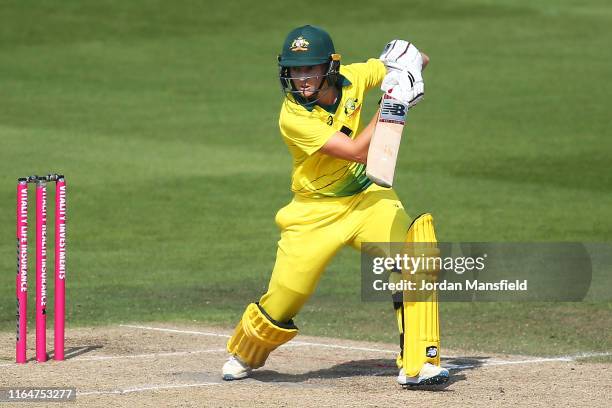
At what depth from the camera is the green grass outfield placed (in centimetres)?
1269

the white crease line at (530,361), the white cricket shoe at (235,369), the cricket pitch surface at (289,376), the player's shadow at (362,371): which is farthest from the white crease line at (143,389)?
the white crease line at (530,361)

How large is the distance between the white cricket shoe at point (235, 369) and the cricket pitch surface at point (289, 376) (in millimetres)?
70

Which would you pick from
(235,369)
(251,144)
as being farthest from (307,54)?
(251,144)

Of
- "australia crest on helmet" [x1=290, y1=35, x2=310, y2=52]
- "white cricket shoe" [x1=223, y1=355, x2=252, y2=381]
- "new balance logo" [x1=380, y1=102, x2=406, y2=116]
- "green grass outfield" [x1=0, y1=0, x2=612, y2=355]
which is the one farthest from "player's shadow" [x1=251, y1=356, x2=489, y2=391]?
"australia crest on helmet" [x1=290, y1=35, x2=310, y2=52]

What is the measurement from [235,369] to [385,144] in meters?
1.85

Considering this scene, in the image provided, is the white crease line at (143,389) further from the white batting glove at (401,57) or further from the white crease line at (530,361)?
the white batting glove at (401,57)

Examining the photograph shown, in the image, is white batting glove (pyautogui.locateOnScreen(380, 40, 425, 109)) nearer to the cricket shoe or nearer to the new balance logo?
the new balance logo

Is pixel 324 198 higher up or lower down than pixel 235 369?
higher up

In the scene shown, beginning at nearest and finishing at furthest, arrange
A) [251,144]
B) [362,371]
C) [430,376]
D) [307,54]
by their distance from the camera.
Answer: [430,376]
[307,54]
[362,371]
[251,144]

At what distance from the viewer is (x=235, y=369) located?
29.3 ft

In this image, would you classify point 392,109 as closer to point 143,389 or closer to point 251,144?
point 143,389

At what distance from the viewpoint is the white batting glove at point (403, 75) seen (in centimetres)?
833

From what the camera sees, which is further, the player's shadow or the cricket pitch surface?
the player's shadow

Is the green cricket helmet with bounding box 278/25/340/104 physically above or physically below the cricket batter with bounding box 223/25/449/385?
above
